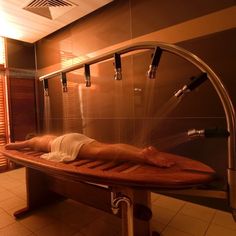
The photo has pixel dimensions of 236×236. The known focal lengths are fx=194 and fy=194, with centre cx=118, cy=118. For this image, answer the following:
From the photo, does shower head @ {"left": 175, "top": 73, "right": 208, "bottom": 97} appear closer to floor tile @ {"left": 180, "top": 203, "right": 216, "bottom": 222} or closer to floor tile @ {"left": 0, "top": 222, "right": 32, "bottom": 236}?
floor tile @ {"left": 180, "top": 203, "right": 216, "bottom": 222}

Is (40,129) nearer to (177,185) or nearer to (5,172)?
(5,172)

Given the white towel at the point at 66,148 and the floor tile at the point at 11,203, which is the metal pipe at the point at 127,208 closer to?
the white towel at the point at 66,148

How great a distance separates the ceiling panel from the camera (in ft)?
7.69

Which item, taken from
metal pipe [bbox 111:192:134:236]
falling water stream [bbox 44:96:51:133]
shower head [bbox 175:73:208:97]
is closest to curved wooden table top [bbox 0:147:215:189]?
metal pipe [bbox 111:192:134:236]

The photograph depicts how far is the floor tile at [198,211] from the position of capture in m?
1.78

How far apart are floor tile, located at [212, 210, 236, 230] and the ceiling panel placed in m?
2.64

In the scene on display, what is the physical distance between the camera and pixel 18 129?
136 inches

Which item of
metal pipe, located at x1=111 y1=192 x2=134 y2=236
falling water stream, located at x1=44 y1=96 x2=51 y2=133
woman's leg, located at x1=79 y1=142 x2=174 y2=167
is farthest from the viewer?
falling water stream, located at x1=44 y1=96 x2=51 y2=133

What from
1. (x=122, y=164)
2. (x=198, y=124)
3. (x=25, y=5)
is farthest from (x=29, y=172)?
(x=25, y=5)

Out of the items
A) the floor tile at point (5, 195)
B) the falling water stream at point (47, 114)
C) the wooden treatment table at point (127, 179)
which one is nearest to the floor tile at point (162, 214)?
the wooden treatment table at point (127, 179)

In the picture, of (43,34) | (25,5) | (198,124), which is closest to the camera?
(198,124)

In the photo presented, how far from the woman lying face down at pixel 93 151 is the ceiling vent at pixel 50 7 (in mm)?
1663

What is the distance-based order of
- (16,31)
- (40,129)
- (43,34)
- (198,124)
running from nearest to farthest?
(198,124)
(16,31)
(43,34)
(40,129)

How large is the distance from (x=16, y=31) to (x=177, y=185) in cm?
337
